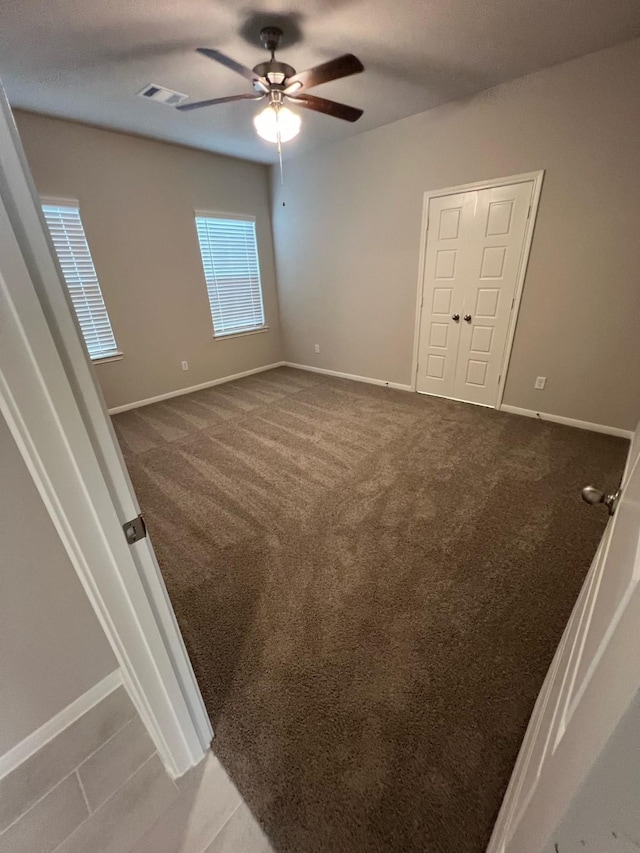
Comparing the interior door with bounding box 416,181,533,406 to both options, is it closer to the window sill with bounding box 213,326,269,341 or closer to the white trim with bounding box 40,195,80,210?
the window sill with bounding box 213,326,269,341

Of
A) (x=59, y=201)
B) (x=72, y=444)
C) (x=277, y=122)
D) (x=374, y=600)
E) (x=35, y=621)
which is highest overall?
(x=277, y=122)

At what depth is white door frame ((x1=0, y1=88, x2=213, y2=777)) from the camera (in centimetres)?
53

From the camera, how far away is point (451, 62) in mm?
2369

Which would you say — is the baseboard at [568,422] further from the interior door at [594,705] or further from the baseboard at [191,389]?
the baseboard at [191,389]

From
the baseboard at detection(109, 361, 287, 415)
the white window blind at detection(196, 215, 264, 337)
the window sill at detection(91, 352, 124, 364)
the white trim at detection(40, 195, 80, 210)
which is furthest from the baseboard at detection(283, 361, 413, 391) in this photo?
the white trim at detection(40, 195, 80, 210)

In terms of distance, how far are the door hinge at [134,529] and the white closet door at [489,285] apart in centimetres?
352

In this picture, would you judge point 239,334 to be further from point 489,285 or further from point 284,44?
point 489,285

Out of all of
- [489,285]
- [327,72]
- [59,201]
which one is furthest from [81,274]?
[489,285]

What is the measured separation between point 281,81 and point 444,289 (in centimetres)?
223

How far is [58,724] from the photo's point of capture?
1.17 meters

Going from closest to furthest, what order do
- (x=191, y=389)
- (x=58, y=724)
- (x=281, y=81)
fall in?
(x=58, y=724) → (x=281, y=81) → (x=191, y=389)

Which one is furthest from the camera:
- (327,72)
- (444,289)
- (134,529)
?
(444,289)

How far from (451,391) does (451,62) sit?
2.66 metres

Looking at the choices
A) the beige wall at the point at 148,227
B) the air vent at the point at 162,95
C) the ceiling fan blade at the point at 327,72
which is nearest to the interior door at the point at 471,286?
the ceiling fan blade at the point at 327,72
